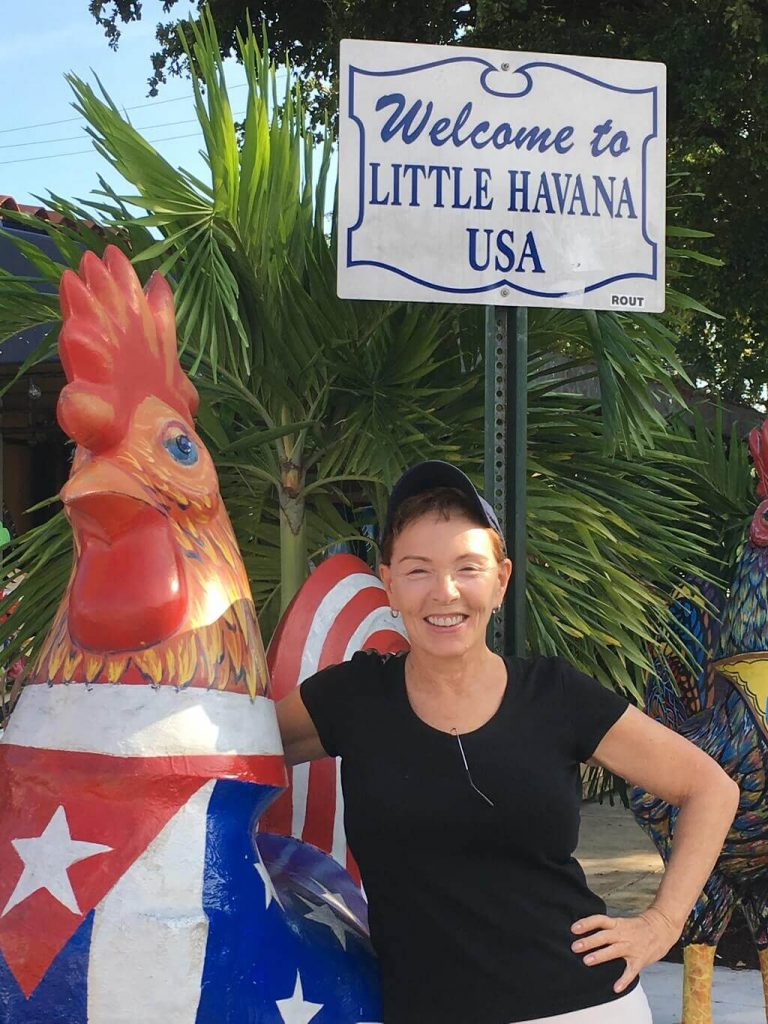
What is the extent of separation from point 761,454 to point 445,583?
1.92 meters

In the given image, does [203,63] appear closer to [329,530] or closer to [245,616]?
[329,530]

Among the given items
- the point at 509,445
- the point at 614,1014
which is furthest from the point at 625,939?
the point at 509,445

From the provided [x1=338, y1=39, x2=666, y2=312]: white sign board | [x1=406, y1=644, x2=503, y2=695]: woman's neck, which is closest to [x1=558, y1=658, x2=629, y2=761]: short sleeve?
[x1=406, y1=644, x2=503, y2=695]: woman's neck

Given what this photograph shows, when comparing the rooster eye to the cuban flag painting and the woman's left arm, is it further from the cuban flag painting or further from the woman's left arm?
the woman's left arm

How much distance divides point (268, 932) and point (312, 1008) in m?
0.12

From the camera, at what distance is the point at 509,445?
7.54 ft

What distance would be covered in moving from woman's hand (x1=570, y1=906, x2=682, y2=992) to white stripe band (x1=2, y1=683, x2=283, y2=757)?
502mm

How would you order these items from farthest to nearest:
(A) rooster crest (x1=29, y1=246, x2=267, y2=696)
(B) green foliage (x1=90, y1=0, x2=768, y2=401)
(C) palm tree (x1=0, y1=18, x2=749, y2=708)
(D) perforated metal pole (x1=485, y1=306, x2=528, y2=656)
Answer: (B) green foliage (x1=90, y1=0, x2=768, y2=401) → (C) palm tree (x1=0, y1=18, x2=749, y2=708) → (D) perforated metal pole (x1=485, y1=306, x2=528, y2=656) → (A) rooster crest (x1=29, y1=246, x2=267, y2=696)

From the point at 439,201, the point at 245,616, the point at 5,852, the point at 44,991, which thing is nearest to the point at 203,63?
the point at 439,201

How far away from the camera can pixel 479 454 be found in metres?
2.76

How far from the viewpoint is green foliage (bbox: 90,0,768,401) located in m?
7.34

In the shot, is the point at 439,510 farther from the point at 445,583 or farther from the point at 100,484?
the point at 100,484

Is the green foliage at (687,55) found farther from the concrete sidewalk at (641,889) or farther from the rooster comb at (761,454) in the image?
the rooster comb at (761,454)

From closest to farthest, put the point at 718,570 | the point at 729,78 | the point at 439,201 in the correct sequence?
the point at 439,201
the point at 718,570
the point at 729,78
